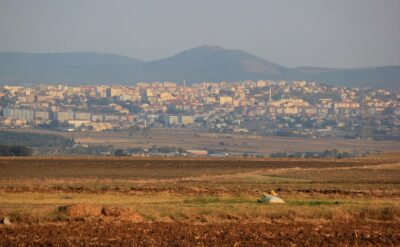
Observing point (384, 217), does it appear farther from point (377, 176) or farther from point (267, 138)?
point (267, 138)

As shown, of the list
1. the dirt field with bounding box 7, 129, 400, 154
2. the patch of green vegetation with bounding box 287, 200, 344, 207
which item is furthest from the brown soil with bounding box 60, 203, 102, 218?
the dirt field with bounding box 7, 129, 400, 154

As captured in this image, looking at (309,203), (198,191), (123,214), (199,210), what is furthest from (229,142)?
(123,214)

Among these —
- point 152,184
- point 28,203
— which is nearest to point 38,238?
point 28,203

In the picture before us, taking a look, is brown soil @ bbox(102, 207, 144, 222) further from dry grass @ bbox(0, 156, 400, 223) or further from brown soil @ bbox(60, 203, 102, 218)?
dry grass @ bbox(0, 156, 400, 223)

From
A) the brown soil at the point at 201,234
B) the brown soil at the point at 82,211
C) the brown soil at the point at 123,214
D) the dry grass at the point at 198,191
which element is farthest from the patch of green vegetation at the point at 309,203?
the brown soil at the point at 82,211

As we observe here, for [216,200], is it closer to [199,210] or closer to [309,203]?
[309,203]

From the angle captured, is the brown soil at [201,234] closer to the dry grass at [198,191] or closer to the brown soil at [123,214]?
the brown soil at [123,214]
